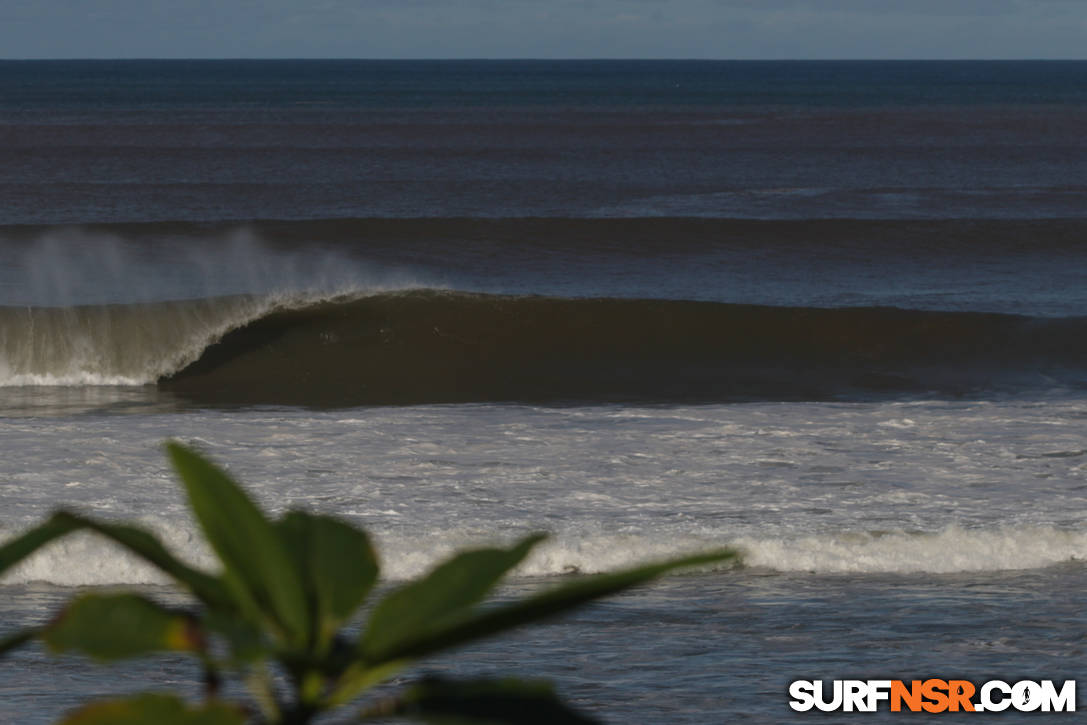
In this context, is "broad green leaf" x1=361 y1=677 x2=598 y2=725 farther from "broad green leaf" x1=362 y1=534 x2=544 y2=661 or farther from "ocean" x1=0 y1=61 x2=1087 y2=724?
"ocean" x1=0 y1=61 x2=1087 y2=724

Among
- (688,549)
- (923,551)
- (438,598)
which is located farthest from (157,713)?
(923,551)

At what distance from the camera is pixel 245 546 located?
0.94m

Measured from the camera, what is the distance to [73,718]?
0.88 m

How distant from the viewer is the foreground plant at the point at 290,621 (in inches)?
35.3

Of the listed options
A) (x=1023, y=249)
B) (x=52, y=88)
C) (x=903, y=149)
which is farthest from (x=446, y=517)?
(x=52, y=88)

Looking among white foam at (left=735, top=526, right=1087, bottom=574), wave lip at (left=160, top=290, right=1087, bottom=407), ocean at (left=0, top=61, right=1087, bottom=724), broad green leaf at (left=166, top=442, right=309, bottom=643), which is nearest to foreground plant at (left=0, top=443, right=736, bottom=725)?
broad green leaf at (left=166, top=442, right=309, bottom=643)

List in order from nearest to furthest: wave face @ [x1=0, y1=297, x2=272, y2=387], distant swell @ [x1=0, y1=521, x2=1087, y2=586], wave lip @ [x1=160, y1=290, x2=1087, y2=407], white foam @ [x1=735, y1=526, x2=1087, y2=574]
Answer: distant swell @ [x1=0, y1=521, x2=1087, y2=586] < white foam @ [x1=735, y1=526, x2=1087, y2=574] < wave lip @ [x1=160, y1=290, x2=1087, y2=407] < wave face @ [x1=0, y1=297, x2=272, y2=387]

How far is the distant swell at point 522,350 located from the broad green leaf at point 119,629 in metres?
12.0

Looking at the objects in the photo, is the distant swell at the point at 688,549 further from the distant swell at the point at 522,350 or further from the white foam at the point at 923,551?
the distant swell at the point at 522,350

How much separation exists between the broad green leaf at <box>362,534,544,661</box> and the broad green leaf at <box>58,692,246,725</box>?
98 millimetres

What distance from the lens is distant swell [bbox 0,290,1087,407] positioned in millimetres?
13898

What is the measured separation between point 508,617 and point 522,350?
14.9 meters

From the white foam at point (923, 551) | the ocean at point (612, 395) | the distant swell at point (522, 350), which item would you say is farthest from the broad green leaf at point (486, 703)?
the distant swell at point (522, 350)

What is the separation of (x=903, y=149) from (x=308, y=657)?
4996 cm
